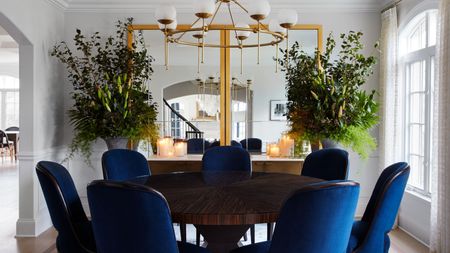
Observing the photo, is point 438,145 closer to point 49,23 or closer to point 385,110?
point 385,110

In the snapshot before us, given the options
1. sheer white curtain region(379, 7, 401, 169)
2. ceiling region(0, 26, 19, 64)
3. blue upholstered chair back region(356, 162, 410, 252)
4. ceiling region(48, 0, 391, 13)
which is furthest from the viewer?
ceiling region(0, 26, 19, 64)

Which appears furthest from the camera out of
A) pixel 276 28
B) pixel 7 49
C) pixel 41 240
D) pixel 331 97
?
pixel 7 49

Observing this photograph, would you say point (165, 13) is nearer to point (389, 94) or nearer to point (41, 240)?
point (41, 240)

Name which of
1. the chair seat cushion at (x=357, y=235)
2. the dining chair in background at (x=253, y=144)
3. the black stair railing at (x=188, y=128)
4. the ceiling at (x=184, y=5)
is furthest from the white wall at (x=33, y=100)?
the chair seat cushion at (x=357, y=235)

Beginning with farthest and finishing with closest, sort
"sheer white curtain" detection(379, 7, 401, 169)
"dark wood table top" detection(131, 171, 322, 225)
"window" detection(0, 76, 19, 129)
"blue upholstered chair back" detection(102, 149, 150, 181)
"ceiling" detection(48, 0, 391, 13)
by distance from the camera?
"window" detection(0, 76, 19, 129) < "ceiling" detection(48, 0, 391, 13) < "sheer white curtain" detection(379, 7, 401, 169) < "blue upholstered chair back" detection(102, 149, 150, 181) < "dark wood table top" detection(131, 171, 322, 225)

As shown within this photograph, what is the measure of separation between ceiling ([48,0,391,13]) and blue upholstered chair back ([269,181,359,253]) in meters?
3.66

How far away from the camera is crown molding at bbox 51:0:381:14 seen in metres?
5.27

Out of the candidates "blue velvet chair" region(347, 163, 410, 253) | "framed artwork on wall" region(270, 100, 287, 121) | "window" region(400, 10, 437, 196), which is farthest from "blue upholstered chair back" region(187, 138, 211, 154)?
"blue velvet chair" region(347, 163, 410, 253)

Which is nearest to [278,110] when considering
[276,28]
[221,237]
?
[276,28]

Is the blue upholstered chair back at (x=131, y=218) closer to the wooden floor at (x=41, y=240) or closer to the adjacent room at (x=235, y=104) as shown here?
the adjacent room at (x=235, y=104)

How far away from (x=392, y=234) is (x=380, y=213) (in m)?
2.30

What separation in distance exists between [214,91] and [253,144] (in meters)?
0.78

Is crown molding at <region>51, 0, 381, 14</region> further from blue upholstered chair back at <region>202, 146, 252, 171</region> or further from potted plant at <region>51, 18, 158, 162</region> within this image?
blue upholstered chair back at <region>202, 146, 252, 171</region>

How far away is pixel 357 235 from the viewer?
2775 mm
